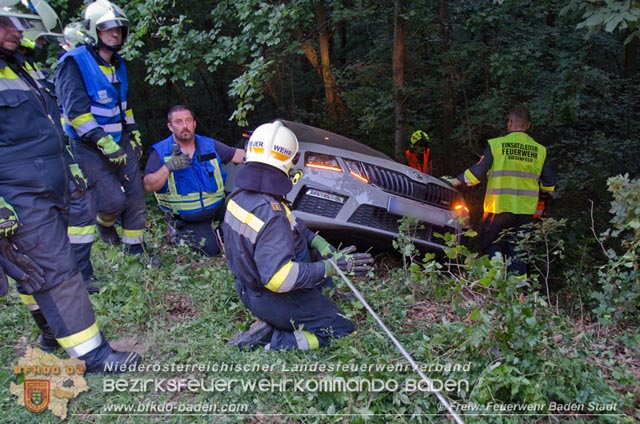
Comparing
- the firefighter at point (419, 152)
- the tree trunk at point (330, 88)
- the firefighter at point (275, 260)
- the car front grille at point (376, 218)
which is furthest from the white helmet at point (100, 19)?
the firefighter at point (419, 152)

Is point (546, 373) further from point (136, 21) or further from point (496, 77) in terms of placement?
point (136, 21)

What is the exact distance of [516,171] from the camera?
17.6ft

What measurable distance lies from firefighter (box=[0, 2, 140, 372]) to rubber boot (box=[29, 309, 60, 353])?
0.43m

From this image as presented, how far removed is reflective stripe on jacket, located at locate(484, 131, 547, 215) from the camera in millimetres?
5344

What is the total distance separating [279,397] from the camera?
2.75m

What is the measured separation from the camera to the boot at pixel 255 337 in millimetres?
3266

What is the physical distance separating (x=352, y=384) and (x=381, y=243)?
79.1 inches

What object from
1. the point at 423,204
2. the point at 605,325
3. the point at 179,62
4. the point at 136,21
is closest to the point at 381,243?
the point at 423,204

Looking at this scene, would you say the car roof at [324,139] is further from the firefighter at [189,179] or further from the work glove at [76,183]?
the work glove at [76,183]

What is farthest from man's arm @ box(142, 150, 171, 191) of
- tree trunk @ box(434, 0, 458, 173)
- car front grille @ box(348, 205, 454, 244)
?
tree trunk @ box(434, 0, 458, 173)

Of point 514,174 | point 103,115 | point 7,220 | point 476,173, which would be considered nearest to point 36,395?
point 7,220

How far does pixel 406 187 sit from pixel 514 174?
4.62 ft

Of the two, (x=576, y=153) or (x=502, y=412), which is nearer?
(x=502, y=412)

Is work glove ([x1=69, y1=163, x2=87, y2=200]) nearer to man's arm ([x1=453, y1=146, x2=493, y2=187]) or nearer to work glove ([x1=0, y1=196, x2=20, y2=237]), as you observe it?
work glove ([x1=0, y1=196, x2=20, y2=237])
